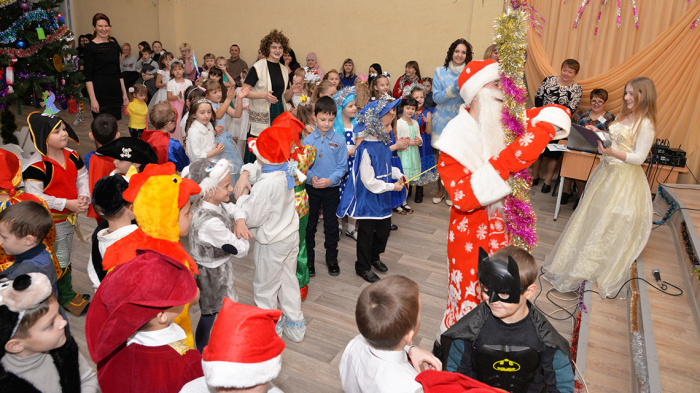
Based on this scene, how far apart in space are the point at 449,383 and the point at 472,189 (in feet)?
4.41

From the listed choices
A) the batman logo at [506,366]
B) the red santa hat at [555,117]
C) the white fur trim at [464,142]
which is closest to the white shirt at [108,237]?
the white fur trim at [464,142]

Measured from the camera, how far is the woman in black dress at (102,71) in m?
5.48

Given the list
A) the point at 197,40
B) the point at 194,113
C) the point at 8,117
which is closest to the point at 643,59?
the point at 194,113

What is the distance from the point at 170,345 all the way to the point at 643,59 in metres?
7.33

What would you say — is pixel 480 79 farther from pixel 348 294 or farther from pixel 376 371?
pixel 348 294

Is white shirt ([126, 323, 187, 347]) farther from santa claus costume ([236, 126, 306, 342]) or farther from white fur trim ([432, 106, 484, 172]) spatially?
white fur trim ([432, 106, 484, 172])

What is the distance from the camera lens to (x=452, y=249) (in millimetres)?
2824

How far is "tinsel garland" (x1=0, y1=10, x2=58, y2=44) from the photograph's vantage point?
15.3ft

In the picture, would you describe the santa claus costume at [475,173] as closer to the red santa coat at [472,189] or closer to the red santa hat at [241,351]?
the red santa coat at [472,189]

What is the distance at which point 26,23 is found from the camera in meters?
4.83

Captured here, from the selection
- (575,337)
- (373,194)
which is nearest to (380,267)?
(373,194)

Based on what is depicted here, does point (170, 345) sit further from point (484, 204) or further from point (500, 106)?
point (500, 106)

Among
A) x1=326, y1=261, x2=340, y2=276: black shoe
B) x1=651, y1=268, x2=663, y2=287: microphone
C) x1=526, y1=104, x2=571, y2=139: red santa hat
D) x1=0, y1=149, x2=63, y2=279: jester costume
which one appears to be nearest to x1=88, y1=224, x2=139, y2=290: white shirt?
x1=0, y1=149, x2=63, y2=279: jester costume

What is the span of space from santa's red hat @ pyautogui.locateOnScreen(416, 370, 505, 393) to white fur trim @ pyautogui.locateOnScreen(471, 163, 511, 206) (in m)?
1.30
